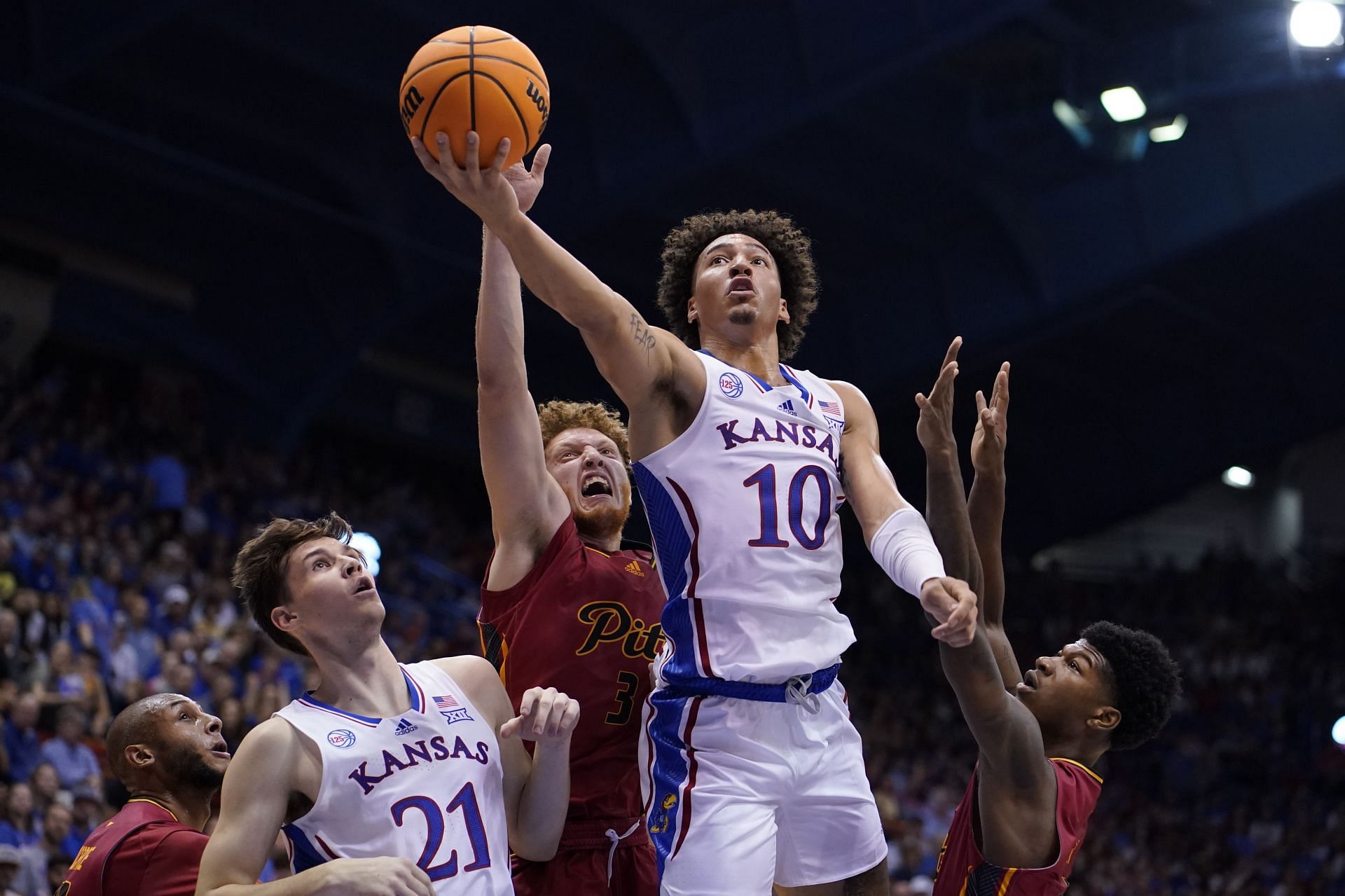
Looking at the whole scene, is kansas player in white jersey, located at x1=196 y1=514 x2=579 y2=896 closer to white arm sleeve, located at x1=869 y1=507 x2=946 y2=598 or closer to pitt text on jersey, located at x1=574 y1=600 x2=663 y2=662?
pitt text on jersey, located at x1=574 y1=600 x2=663 y2=662

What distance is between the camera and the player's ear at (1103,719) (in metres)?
5.26

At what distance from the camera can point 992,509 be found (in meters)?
5.33

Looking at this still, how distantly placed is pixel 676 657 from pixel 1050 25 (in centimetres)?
1395

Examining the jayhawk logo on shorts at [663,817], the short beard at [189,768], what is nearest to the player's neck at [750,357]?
the jayhawk logo on shorts at [663,817]

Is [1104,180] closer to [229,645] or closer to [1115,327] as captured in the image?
[1115,327]

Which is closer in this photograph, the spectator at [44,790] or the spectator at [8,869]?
the spectator at [8,869]

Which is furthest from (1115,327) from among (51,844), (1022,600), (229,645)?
(51,844)

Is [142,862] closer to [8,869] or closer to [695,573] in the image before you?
[695,573]

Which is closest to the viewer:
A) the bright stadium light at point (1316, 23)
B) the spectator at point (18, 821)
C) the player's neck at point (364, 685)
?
the player's neck at point (364, 685)

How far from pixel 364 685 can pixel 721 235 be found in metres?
1.85

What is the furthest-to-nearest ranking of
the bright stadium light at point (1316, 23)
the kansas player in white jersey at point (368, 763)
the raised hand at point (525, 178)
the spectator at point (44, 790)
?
1. the bright stadium light at point (1316, 23)
2. the spectator at point (44, 790)
3. the raised hand at point (525, 178)
4. the kansas player in white jersey at point (368, 763)

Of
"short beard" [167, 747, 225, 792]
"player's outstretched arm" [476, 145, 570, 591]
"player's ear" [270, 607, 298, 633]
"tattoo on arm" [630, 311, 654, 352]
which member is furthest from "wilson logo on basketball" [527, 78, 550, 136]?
"short beard" [167, 747, 225, 792]

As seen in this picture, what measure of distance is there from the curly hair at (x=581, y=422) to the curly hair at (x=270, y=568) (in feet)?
4.01

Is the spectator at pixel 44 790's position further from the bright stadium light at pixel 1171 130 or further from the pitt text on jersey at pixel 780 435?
the bright stadium light at pixel 1171 130
